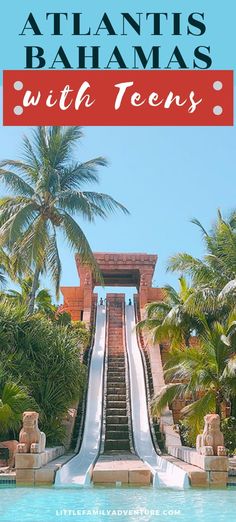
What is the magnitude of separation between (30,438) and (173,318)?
7323mm

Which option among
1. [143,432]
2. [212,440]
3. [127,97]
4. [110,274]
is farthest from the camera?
[110,274]

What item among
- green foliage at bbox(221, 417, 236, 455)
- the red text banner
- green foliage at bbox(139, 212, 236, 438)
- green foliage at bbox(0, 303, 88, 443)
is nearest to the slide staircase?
green foliage at bbox(0, 303, 88, 443)

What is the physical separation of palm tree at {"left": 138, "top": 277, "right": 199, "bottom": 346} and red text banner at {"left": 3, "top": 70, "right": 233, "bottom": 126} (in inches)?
270

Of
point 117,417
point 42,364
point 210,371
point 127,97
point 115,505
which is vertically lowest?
point 115,505

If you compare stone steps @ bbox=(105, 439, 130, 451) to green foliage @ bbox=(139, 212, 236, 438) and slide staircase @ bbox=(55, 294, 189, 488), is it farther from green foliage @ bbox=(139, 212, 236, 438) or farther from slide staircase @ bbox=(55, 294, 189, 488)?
green foliage @ bbox=(139, 212, 236, 438)

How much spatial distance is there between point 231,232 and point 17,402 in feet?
23.5

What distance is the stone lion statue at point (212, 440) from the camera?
11.1m

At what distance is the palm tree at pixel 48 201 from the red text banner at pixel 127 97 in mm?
8011

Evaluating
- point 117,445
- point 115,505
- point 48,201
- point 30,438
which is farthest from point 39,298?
point 115,505

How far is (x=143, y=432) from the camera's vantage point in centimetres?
1650

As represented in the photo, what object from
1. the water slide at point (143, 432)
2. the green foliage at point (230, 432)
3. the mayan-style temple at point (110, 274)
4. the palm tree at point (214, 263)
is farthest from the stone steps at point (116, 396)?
the palm tree at point (214, 263)

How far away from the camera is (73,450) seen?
1562cm

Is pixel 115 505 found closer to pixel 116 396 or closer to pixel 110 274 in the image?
pixel 116 396

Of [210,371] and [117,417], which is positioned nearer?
[210,371]
